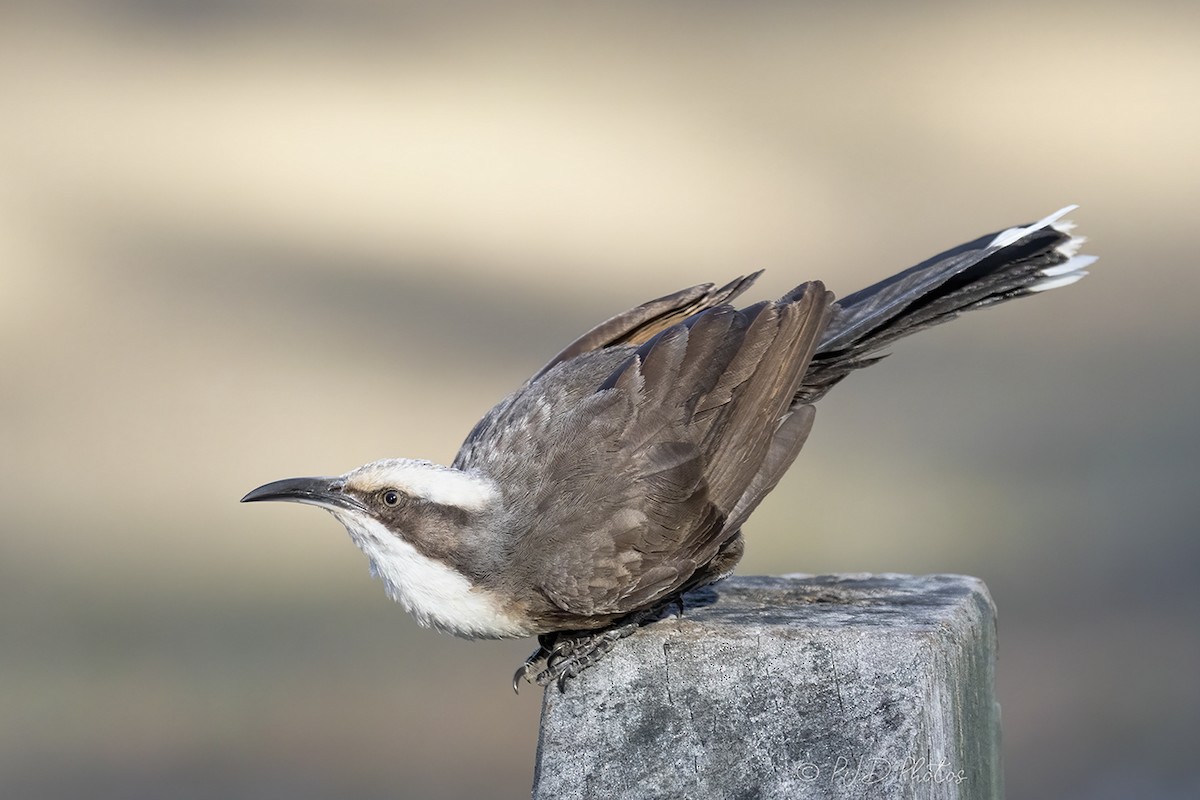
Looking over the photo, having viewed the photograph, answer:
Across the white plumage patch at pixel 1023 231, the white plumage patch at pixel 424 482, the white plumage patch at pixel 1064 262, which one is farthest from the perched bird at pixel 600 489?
the white plumage patch at pixel 1064 262

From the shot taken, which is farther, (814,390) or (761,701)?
(814,390)

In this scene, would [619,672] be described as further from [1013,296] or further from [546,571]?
[1013,296]

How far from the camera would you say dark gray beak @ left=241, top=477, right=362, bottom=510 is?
5129 millimetres

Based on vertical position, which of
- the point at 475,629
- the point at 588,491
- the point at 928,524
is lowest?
the point at 928,524

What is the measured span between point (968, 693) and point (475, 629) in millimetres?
1599

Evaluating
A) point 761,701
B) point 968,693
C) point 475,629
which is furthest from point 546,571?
point 968,693

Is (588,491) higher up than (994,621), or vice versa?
(588,491)

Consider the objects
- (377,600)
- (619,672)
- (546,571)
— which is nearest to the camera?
(619,672)

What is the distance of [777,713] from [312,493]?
1.80 meters

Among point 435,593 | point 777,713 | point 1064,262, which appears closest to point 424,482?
point 435,593

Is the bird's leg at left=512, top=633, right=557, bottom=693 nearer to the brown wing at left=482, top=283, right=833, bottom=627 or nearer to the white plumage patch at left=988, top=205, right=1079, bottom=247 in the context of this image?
the brown wing at left=482, top=283, right=833, bottom=627

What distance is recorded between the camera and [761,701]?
4273 mm

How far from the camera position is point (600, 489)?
16.9 feet

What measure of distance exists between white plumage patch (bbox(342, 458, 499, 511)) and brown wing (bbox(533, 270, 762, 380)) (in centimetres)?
88
